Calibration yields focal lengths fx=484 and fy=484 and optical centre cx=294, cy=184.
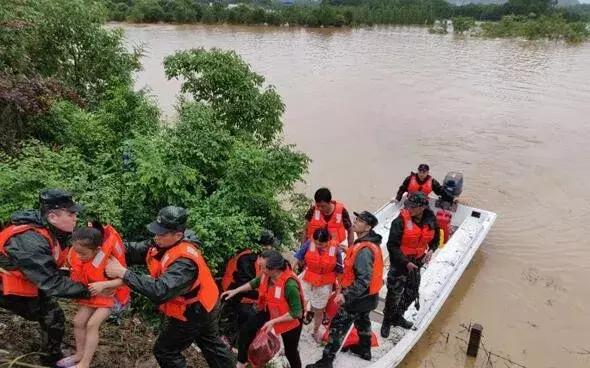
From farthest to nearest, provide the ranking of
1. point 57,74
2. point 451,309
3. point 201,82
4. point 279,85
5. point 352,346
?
point 279,85 < point 57,74 < point 201,82 < point 451,309 < point 352,346

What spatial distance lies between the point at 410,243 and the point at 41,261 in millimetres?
3529

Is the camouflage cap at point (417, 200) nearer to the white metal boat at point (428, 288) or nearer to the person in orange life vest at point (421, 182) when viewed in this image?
the white metal boat at point (428, 288)

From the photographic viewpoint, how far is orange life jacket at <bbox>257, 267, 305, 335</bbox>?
3967 millimetres

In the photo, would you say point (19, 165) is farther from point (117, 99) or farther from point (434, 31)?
point (434, 31)

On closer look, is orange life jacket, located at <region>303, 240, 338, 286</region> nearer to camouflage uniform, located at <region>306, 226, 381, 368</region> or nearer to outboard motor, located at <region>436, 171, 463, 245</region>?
camouflage uniform, located at <region>306, 226, 381, 368</region>

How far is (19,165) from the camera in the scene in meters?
5.40

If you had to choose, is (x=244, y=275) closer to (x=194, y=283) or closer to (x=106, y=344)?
(x=106, y=344)

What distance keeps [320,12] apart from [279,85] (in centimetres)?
2671

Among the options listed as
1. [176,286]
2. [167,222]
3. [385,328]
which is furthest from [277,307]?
[385,328]

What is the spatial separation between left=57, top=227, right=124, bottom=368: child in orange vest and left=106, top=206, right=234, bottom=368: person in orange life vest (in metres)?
0.11

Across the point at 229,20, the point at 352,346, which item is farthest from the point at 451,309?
the point at 229,20

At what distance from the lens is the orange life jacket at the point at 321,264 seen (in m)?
4.94

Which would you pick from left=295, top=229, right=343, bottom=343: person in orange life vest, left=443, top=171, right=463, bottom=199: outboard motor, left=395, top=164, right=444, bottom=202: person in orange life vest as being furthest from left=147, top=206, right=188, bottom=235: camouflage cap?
left=443, top=171, right=463, bottom=199: outboard motor

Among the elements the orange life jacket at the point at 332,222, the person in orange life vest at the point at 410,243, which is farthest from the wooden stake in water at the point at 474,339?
the orange life jacket at the point at 332,222
